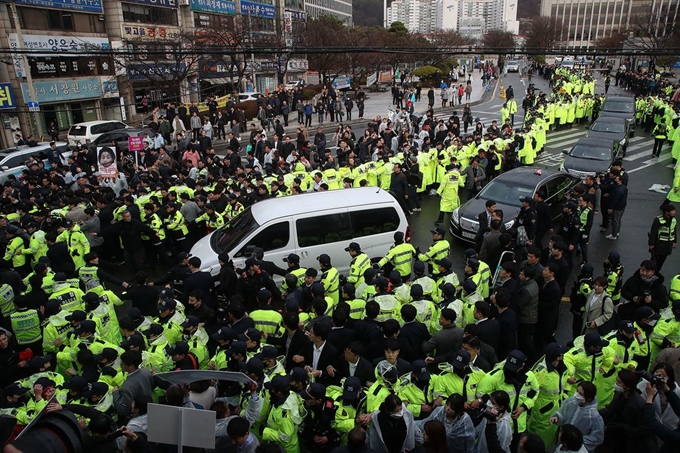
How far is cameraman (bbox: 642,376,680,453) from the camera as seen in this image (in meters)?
4.56

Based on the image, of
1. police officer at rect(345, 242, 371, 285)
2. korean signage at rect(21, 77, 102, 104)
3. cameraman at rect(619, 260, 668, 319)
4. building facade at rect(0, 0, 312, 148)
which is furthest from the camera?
korean signage at rect(21, 77, 102, 104)

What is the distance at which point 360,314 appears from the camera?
21.8 feet

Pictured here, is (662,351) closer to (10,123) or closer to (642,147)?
(642,147)

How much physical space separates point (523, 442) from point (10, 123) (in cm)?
2951

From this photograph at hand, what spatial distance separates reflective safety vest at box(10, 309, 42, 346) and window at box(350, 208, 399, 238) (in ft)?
16.9

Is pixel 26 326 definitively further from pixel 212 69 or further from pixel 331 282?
pixel 212 69

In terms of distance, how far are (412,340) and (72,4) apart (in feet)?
108

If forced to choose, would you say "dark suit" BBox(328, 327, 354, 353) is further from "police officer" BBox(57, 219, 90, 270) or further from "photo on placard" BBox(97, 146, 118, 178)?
"photo on placard" BBox(97, 146, 118, 178)

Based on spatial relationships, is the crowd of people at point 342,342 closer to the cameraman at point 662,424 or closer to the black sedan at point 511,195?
the cameraman at point 662,424

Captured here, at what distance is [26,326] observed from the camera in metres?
6.64

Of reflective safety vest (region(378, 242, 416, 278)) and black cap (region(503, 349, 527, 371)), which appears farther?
reflective safety vest (region(378, 242, 416, 278))

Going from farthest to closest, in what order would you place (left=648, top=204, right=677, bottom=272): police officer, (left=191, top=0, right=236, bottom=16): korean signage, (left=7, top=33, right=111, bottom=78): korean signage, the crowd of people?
(left=191, top=0, right=236, bottom=16): korean signage, (left=7, top=33, right=111, bottom=78): korean signage, (left=648, top=204, right=677, bottom=272): police officer, the crowd of people

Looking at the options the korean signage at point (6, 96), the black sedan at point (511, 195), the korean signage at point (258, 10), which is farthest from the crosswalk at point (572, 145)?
the korean signage at point (258, 10)

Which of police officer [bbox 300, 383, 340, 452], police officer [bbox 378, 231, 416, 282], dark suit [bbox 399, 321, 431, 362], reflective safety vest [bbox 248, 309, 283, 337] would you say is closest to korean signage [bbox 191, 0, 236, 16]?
police officer [bbox 378, 231, 416, 282]
